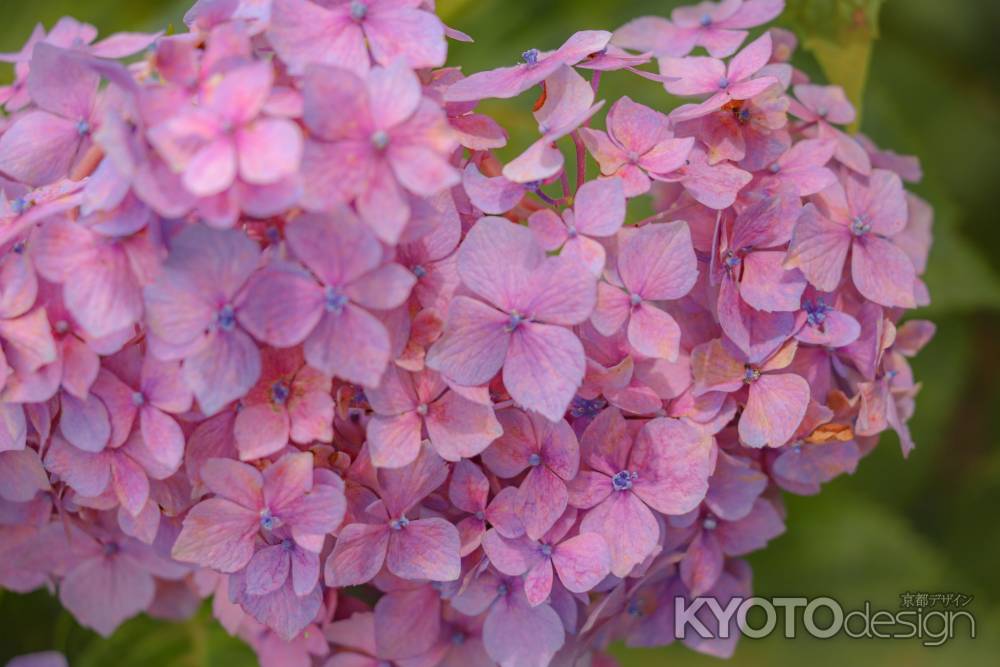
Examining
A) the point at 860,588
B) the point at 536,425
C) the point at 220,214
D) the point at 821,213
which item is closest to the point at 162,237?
the point at 220,214

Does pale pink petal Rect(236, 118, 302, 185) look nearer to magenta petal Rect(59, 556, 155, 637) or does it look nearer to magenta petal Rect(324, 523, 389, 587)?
magenta petal Rect(324, 523, 389, 587)

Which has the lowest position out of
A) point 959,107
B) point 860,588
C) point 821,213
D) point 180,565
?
point 860,588

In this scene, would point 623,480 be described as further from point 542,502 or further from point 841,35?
point 841,35

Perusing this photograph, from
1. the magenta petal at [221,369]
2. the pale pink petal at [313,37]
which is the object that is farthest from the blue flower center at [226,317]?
the pale pink petal at [313,37]

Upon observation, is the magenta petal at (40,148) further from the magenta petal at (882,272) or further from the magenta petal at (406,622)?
the magenta petal at (882,272)

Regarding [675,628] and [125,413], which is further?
[675,628]

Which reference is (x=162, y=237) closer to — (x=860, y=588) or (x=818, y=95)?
(x=818, y=95)

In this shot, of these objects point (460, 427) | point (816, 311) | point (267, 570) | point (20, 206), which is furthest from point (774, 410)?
point (20, 206)
